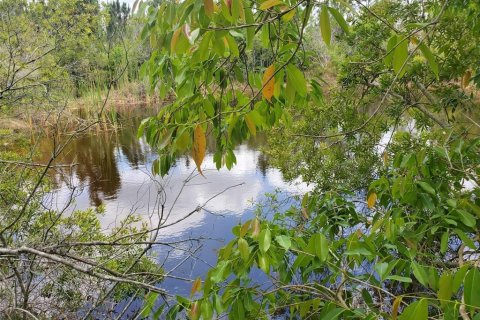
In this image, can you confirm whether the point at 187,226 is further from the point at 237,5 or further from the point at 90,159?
the point at 237,5

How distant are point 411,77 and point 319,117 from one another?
100cm

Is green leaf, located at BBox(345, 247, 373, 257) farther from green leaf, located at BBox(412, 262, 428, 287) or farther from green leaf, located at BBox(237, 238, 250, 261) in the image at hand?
green leaf, located at BBox(237, 238, 250, 261)

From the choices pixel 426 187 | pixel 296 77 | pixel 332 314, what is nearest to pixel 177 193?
pixel 426 187

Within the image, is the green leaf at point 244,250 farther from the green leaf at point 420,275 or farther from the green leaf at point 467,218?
the green leaf at point 467,218

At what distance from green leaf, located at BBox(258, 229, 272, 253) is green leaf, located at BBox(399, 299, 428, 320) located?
400 mm

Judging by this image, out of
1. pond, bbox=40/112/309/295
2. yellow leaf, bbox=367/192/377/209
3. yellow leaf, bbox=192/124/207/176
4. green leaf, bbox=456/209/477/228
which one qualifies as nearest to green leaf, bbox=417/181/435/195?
green leaf, bbox=456/209/477/228

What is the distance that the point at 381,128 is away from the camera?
3.57 m

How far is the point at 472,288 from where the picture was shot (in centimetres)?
69

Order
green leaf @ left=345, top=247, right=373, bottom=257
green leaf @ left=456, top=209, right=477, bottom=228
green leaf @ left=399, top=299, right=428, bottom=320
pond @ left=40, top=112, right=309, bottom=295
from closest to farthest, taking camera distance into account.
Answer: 1. green leaf @ left=399, top=299, right=428, bottom=320
2. green leaf @ left=345, top=247, right=373, bottom=257
3. green leaf @ left=456, top=209, right=477, bottom=228
4. pond @ left=40, top=112, right=309, bottom=295

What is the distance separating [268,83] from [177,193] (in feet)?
18.6

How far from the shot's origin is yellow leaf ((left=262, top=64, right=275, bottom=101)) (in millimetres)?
854

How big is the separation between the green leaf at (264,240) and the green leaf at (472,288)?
1.46ft

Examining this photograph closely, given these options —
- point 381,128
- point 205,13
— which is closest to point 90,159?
point 381,128

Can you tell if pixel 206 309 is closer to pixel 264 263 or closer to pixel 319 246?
pixel 264 263
